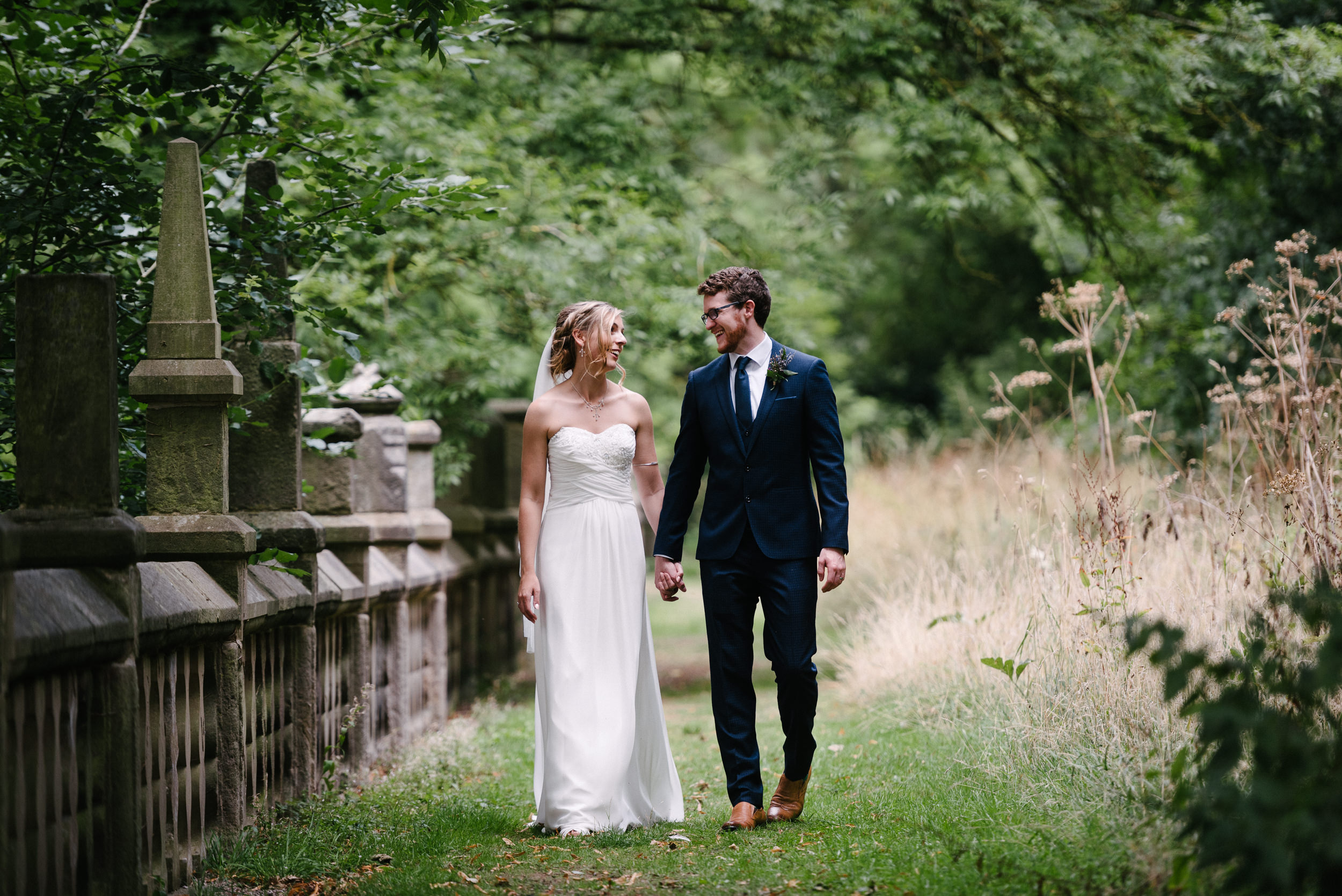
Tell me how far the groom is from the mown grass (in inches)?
15.1

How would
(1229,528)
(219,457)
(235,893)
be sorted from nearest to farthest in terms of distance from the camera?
1. (235,893)
2. (219,457)
3. (1229,528)

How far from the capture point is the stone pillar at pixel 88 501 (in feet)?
11.4

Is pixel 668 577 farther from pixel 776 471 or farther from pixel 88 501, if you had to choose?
pixel 88 501

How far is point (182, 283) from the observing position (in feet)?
14.9

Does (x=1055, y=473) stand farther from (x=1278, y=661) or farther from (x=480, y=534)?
(x=1278, y=661)

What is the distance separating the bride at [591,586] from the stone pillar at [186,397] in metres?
1.36

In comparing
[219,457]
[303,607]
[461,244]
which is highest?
[461,244]

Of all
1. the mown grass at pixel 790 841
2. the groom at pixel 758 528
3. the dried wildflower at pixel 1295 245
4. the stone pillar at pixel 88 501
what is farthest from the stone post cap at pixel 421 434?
the dried wildflower at pixel 1295 245

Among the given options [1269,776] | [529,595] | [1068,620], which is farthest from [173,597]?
[1068,620]

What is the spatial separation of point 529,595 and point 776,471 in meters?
1.25

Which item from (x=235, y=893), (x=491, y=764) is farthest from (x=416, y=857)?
(x=491, y=764)

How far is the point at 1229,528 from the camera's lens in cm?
553

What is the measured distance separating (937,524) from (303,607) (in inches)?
274

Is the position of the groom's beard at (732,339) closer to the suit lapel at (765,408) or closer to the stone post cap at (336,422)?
the suit lapel at (765,408)
